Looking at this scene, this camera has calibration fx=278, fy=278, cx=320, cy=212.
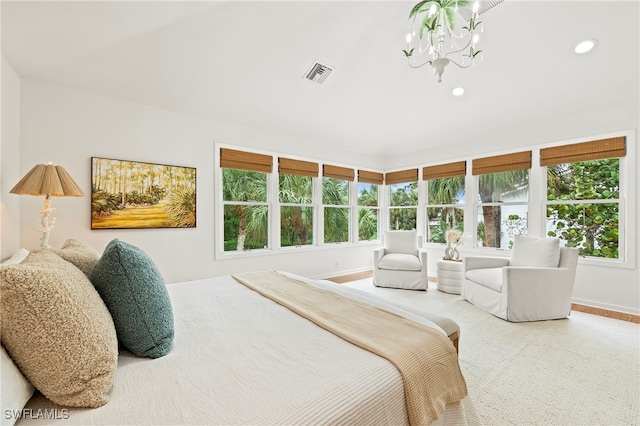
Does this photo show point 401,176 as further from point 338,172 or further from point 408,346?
point 408,346

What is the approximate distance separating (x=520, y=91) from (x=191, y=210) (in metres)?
4.36


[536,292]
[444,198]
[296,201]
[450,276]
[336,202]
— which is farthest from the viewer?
[336,202]

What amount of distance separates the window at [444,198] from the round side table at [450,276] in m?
1.07

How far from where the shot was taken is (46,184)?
2.23 metres

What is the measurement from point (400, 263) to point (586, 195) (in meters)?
2.52

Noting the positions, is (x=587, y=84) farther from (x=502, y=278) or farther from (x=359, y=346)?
(x=359, y=346)

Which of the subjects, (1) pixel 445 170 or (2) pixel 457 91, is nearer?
(2) pixel 457 91

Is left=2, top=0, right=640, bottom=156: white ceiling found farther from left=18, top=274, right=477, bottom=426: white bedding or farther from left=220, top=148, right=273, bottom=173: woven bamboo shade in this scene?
left=18, top=274, right=477, bottom=426: white bedding

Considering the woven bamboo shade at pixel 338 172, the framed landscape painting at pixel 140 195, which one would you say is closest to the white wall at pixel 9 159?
the framed landscape painting at pixel 140 195

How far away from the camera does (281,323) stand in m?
1.40

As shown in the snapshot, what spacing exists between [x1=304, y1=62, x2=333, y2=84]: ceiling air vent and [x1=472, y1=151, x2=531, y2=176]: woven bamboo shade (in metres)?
2.86

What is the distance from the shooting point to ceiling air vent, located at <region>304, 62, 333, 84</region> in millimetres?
3186

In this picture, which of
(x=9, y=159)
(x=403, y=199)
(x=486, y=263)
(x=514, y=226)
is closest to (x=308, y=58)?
(x=9, y=159)

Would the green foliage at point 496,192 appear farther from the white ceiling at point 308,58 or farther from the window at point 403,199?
the window at point 403,199
